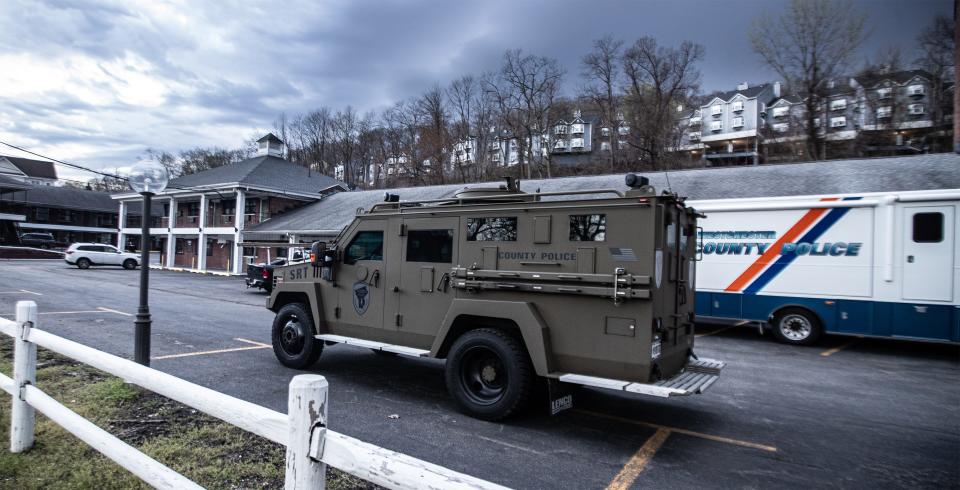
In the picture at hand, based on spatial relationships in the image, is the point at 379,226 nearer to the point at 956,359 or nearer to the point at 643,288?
the point at 643,288

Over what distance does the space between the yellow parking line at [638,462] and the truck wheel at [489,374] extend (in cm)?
121

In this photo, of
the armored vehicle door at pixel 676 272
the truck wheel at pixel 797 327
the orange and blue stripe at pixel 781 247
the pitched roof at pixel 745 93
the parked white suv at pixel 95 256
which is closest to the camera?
the armored vehicle door at pixel 676 272

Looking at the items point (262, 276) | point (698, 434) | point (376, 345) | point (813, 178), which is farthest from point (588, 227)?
point (262, 276)

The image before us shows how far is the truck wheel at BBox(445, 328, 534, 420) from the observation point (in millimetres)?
5496

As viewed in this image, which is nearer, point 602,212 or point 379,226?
point 602,212

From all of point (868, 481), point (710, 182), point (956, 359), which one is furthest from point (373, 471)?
point (710, 182)

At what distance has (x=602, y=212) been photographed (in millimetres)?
5336

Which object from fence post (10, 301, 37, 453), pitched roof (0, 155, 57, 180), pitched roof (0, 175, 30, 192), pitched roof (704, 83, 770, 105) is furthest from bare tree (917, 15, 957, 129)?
pitched roof (0, 155, 57, 180)

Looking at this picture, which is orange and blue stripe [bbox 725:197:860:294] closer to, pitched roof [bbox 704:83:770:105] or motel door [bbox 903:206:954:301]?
motel door [bbox 903:206:954:301]

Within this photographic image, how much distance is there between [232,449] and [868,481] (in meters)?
5.48

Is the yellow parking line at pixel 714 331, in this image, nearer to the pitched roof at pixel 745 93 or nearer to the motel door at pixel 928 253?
the motel door at pixel 928 253

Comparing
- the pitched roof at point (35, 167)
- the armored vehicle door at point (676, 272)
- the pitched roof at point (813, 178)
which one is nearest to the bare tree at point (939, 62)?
the pitched roof at point (813, 178)

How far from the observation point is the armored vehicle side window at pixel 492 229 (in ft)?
19.3

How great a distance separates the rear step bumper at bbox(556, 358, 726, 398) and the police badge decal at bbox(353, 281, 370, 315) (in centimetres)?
296
